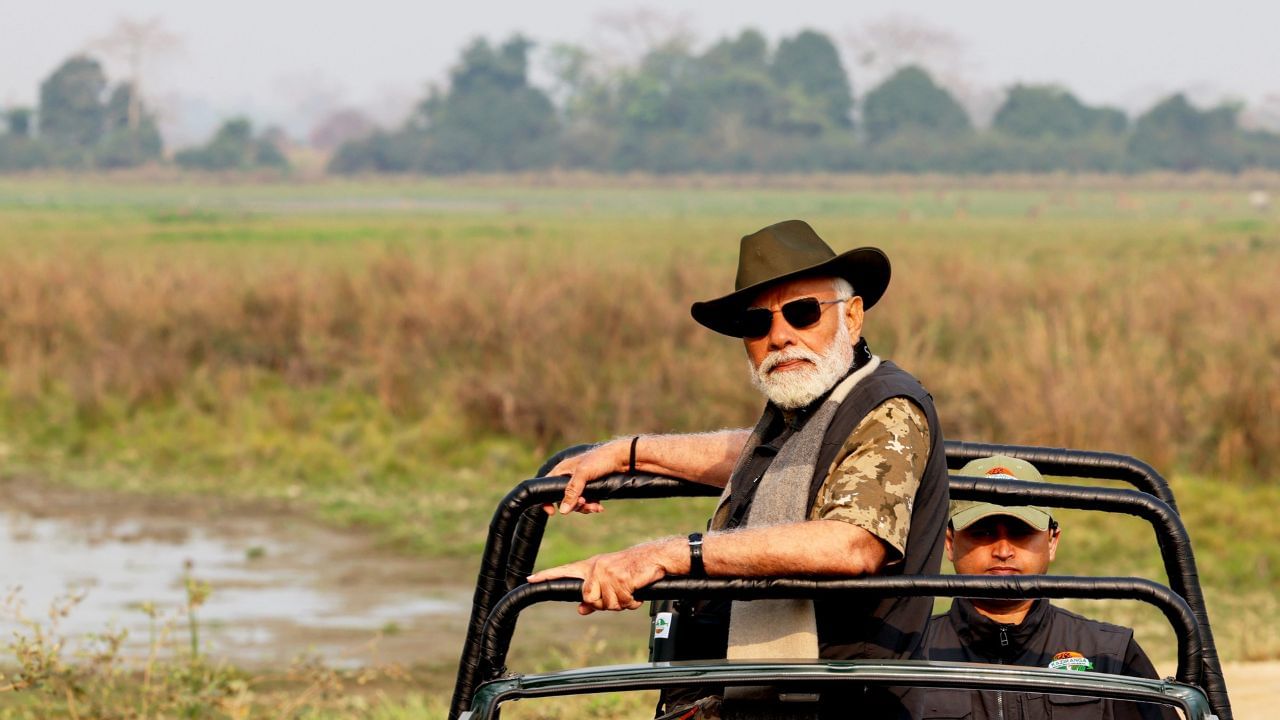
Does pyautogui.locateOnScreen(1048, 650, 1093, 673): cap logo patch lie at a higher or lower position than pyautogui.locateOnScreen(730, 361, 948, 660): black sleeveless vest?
lower

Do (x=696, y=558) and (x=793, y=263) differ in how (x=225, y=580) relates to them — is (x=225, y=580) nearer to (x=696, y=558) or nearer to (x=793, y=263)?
(x=793, y=263)

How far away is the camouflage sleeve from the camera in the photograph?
281 centimetres

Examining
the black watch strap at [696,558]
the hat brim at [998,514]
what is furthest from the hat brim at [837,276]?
the hat brim at [998,514]

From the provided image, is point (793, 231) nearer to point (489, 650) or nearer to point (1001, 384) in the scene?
point (489, 650)

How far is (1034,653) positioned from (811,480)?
1110 mm

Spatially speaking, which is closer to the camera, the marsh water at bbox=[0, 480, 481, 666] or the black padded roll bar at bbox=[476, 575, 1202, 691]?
the black padded roll bar at bbox=[476, 575, 1202, 691]

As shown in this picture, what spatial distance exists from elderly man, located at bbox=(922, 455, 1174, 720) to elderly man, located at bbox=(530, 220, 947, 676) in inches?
24.0

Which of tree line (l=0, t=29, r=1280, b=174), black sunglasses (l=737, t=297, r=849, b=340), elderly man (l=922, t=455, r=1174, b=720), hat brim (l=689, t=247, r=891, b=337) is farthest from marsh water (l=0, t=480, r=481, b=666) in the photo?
tree line (l=0, t=29, r=1280, b=174)

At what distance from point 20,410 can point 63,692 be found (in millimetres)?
10859

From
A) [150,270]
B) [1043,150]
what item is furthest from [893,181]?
[150,270]

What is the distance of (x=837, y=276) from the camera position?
324 cm

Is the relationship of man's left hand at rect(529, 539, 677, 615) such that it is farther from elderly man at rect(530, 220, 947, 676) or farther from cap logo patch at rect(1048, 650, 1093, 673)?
cap logo patch at rect(1048, 650, 1093, 673)

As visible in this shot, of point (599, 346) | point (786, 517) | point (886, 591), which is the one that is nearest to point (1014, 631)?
point (786, 517)

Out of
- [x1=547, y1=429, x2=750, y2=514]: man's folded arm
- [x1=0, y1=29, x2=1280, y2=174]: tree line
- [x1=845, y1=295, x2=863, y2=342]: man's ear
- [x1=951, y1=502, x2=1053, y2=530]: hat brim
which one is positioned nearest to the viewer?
[x1=845, y1=295, x2=863, y2=342]: man's ear
